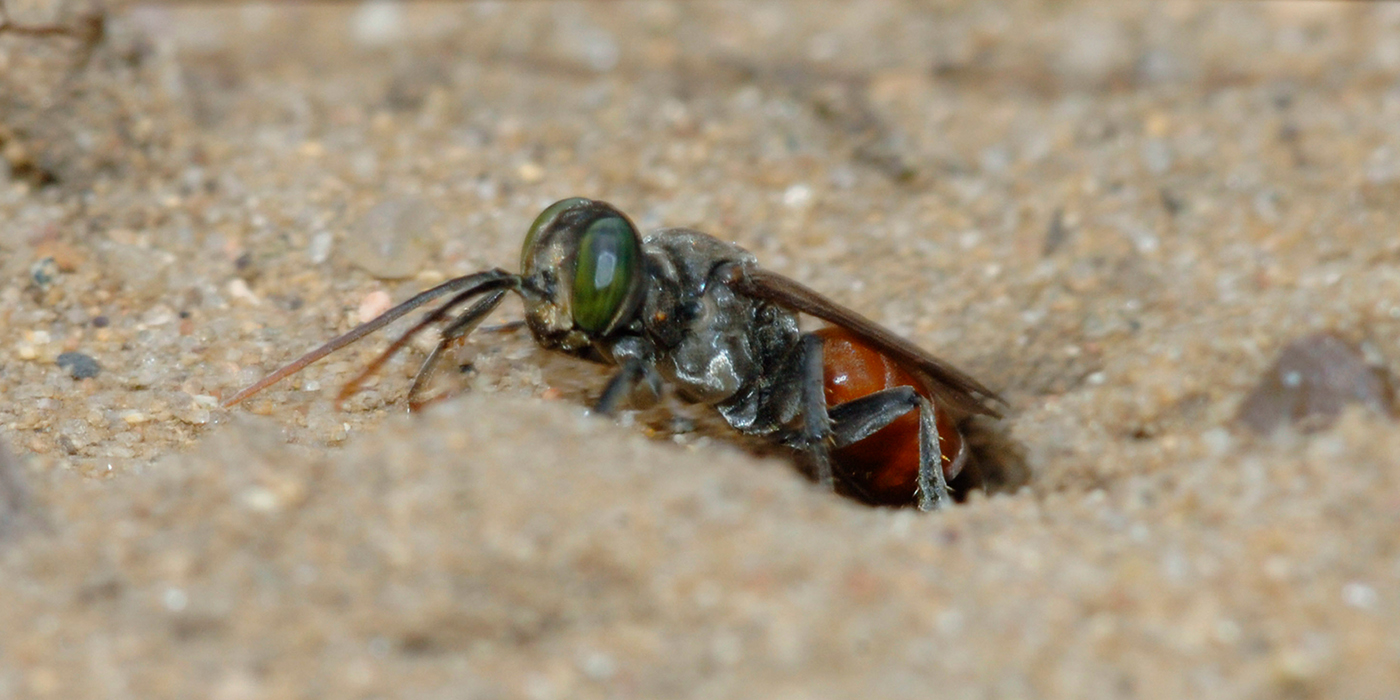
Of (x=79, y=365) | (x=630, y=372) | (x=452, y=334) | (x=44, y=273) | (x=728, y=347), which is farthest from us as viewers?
(x=44, y=273)

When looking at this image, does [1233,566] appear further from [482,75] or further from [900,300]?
[482,75]

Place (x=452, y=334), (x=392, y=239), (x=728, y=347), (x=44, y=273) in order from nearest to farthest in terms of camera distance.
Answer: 1. (x=452, y=334)
2. (x=728, y=347)
3. (x=44, y=273)
4. (x=392, y=239)

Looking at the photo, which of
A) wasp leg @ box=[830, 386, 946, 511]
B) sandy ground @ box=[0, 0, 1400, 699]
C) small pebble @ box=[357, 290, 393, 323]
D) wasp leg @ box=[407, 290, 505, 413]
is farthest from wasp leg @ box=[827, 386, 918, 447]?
small pebble @ box=[357, 290, 393, 323]

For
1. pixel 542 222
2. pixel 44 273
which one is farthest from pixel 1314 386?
pixel 44 273

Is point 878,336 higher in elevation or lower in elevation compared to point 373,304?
higher

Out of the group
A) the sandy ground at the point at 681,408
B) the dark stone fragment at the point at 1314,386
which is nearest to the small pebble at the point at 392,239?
the sandy ground at the point at 681,408

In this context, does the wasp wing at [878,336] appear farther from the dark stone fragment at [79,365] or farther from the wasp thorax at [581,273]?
the dark stone fragment at [79,365]

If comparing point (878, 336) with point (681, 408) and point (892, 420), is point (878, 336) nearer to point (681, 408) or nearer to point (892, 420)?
point (892, 420)
